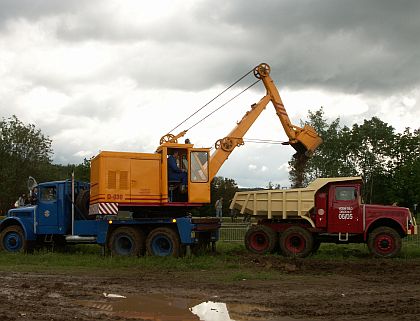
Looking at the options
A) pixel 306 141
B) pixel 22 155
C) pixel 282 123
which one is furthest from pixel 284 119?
pixel 22 155

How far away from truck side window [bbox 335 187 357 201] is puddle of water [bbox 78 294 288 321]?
359 inches

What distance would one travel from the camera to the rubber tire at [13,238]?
20.0 meters

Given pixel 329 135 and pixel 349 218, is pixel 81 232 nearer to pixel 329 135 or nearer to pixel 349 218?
pixel 349 218

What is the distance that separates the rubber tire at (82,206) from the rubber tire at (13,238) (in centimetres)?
217

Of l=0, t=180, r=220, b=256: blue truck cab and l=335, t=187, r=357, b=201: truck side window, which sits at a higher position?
l=335, t=187, r=357, b=201: truck side window

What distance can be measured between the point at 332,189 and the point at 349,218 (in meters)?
1.07

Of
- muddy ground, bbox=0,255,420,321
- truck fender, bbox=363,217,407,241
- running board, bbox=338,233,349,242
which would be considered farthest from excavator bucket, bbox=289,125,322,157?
muddy ground, bbox=0,255,420,321

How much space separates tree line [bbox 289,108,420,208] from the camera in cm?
6366

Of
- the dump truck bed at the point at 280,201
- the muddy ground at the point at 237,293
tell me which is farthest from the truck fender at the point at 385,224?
the muddy ground at the point at 237,293

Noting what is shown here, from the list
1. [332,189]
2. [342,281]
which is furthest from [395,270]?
[332,189]

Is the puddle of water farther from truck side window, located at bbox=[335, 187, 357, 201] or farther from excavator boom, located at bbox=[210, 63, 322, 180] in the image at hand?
excavator boom, located at bbox=[210, 63, 322, 180]

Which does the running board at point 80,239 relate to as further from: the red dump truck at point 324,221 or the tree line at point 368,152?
the tree line at point 368,152

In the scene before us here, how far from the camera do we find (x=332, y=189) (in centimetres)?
1847

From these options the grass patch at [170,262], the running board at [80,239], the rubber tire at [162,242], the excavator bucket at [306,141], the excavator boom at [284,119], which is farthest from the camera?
the excavator bucket at [306,141]
